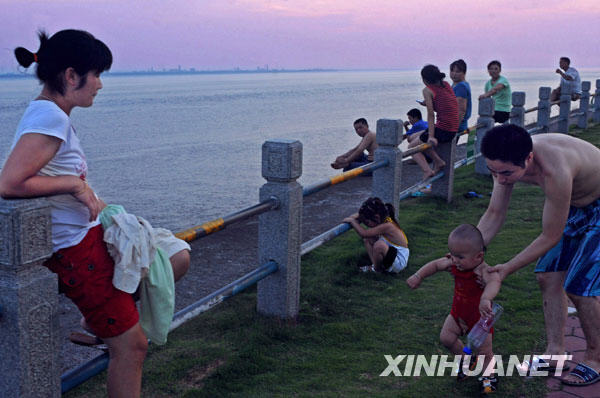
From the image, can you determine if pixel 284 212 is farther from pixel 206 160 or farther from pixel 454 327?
pixel 206 160

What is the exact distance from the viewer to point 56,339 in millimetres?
2537

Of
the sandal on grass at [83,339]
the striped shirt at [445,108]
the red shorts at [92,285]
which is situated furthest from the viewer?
the striped shirt at [445,108]

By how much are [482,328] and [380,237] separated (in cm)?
252

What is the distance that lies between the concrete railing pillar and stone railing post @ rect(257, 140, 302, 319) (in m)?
4.59

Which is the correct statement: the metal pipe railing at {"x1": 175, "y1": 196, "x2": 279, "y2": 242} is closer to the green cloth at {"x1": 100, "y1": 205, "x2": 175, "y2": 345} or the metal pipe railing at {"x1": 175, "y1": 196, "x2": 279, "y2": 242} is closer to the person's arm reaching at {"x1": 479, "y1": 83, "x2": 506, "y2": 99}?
the green cloth at {"x1": 100, "y1": 205, "x2": 175, "y2": 345}

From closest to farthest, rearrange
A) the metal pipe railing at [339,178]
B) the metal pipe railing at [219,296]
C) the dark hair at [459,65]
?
the metal pipe railing at [219,296] → the metal pipe railing at [339,178] → the dark hair at [459,65]

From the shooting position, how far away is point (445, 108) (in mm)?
8750

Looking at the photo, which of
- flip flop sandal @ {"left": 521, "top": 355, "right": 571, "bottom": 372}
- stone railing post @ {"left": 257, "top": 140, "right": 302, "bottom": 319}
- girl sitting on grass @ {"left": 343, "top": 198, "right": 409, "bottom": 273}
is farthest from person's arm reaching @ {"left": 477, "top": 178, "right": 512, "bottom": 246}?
girl sitting on grass @ {"left": 343, "top": 198, "right": 409, "bottom": 273}

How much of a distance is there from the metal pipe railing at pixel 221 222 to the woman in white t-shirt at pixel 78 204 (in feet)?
2.55

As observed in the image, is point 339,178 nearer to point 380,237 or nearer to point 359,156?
point 380,237

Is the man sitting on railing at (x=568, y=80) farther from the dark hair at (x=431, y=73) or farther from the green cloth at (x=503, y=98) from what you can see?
the dark hair at (x=431, y=73)

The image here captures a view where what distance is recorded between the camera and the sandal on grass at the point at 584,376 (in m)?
3.74

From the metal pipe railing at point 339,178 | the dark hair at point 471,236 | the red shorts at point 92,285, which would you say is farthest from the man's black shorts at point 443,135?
the red shorts at point 92,285

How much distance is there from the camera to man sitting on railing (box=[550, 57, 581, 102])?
655 inches
